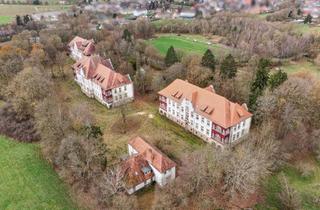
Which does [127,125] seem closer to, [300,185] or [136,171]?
[136,171]

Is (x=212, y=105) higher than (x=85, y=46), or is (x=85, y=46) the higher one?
(x=85, y=46)

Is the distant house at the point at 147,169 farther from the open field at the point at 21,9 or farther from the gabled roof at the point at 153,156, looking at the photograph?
the open field at the point at 21,9

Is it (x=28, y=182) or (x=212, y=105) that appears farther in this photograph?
(x=212, y=105)

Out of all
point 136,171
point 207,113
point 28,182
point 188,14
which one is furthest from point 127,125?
point 188,14

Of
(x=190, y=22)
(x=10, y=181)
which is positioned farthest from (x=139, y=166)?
(x=190, y=22)

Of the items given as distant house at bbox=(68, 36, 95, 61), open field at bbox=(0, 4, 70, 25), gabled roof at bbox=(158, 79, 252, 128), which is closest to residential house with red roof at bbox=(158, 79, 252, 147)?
gabled roof at bbox=(158, 79, 252, 128)

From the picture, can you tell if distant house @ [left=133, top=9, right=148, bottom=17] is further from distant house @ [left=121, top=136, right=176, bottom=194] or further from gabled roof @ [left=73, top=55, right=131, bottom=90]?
distant house @ [left=121, top=136, right=176, bottom=194]
